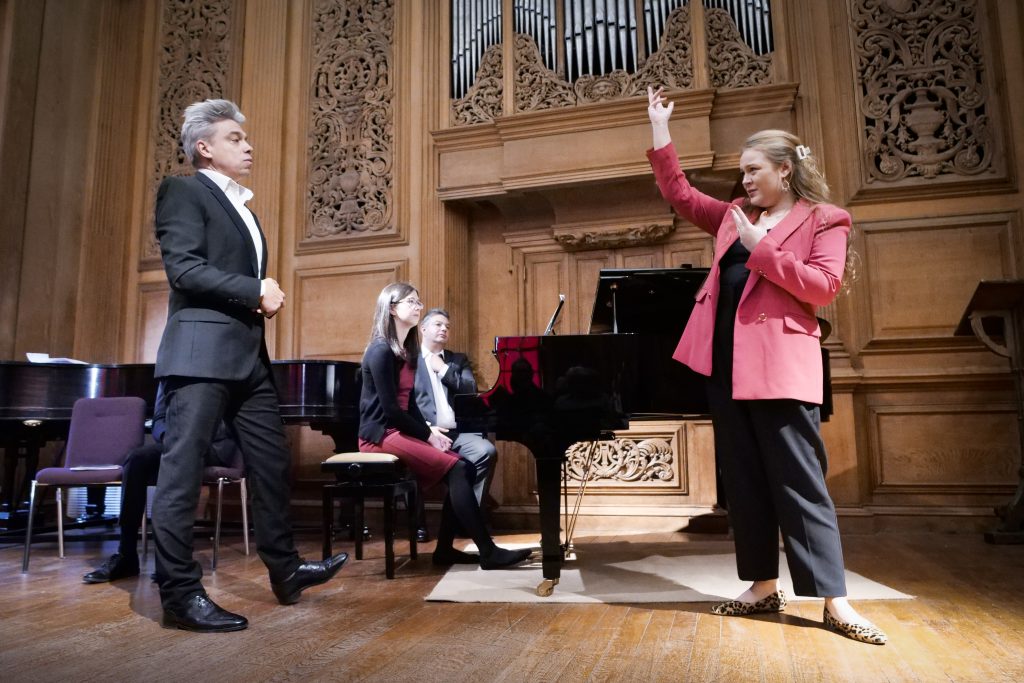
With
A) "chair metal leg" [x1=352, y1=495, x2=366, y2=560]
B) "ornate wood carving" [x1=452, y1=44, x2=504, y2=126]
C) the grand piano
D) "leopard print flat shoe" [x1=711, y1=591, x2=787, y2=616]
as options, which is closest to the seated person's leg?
"chair metal leg" [x1=352, y1=495, x2=366, y2=560]

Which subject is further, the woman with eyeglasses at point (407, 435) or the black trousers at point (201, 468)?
the woman with eyeglasses at point (407, 435)

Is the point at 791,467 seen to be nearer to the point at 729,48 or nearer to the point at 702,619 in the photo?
the point at 702,619

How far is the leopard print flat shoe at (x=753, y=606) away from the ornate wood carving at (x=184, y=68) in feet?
16.3

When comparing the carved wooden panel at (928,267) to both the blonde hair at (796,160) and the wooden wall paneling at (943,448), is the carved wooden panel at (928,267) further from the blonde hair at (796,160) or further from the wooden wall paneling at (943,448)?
A: the blonde hair at (796,160)

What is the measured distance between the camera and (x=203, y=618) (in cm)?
210

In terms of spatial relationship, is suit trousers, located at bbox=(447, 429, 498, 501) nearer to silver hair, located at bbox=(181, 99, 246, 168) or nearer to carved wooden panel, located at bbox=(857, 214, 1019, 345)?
silver hair, located at bbox=(181, 99, 246, 168)

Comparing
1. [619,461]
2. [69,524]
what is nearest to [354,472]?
[619,461]

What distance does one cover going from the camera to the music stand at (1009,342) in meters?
3.68

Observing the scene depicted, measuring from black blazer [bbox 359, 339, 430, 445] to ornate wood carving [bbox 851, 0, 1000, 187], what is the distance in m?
3.11

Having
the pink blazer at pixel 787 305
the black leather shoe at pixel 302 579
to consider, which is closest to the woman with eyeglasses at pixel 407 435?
the black leather shoe at pixel 302 579

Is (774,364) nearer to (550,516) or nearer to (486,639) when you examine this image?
(550,516)

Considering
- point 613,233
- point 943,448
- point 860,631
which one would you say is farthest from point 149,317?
point 943,448

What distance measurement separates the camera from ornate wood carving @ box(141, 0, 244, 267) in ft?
18.9

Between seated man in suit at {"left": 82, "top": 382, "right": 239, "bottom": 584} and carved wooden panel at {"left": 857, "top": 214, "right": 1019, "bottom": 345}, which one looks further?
carved wooden panel at {"left": 857, "top": 214, "right": 1019, "bottom": 345}
